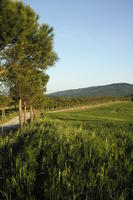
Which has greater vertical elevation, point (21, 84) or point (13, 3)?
point (13, 3)

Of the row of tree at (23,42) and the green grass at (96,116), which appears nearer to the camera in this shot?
the row of tree at (23,42)

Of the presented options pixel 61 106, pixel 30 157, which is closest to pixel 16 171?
pixel 30 157

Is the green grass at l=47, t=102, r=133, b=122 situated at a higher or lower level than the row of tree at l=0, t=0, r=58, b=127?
lower

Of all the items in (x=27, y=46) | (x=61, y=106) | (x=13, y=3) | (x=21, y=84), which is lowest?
(x=61, y=106)

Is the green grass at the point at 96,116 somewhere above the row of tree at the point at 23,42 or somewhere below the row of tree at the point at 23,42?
below

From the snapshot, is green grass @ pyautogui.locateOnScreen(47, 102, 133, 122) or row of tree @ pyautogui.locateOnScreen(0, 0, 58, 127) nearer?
row of tree @ pyautogui.locateOnScreen(0, 0, 58, 127)

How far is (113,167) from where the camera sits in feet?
8.98

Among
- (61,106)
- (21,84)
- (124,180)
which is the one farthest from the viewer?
(61,106)

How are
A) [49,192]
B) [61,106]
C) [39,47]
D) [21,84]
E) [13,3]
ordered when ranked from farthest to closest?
[61,106]
[21,84]
[39,47]
[13,3]
[49,192]

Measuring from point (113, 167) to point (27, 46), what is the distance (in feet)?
35.4

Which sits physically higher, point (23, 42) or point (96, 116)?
point (23, 42)

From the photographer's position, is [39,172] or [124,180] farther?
[39,172]

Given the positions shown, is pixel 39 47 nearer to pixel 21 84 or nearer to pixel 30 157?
pixel 21 84

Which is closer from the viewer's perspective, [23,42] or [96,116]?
[23,42]
